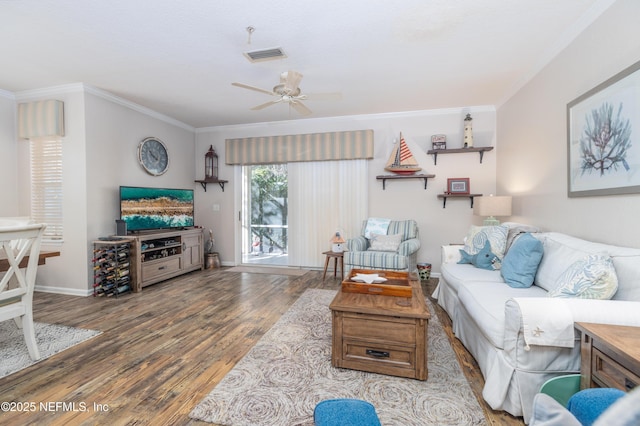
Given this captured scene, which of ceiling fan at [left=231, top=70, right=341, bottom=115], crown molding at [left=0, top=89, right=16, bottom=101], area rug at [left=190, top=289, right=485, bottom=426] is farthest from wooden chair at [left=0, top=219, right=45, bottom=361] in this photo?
crown molding at [left=0, top=89, right=16, bottom=101]

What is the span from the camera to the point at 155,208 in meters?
4.37

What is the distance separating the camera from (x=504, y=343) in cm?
162

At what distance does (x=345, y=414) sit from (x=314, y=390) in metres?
1.21

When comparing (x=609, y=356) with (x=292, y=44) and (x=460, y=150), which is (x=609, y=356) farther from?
(x=460, y=150)

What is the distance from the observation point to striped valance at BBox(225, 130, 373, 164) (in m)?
4.74

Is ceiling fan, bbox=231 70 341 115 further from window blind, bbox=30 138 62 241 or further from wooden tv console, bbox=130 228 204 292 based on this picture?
window blind, bbox=30 138 62 241

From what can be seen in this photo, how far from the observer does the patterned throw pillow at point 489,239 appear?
2.84 m

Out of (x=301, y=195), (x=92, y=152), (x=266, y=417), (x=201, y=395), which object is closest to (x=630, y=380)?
(x=266, y=417)

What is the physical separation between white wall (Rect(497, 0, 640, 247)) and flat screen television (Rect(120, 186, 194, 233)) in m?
4.84

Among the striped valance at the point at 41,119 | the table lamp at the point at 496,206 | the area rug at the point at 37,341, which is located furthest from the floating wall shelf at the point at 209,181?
the table lamp at the point at 496,206

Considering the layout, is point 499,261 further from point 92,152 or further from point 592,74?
point 92,152

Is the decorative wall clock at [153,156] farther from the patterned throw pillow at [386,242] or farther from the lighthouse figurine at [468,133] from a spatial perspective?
the lighthouse figurine at [468,133]

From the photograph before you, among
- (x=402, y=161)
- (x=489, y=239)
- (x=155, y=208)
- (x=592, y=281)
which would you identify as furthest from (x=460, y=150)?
(x=155, y=208)

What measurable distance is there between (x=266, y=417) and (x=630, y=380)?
160cm
